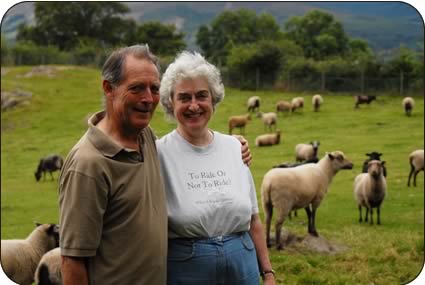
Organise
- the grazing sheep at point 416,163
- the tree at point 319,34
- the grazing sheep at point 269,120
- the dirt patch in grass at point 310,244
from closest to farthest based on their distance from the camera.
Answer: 1. the dirt patch in grass at point 310,244
2. the grazing sheep at point 416,163
3. the grazing sheep at point 269,120
4. the tree at point 319,34

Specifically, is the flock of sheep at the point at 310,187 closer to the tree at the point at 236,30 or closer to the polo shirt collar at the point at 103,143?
the polo shirt collar at the point at 103,143

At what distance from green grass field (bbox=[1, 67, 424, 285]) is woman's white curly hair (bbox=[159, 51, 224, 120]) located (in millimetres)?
1005

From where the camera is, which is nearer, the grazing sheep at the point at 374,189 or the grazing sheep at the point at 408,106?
the grazing sheep at the point at 374,189

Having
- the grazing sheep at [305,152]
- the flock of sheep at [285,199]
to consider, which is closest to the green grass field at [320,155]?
the flock of sheep at [285,199]

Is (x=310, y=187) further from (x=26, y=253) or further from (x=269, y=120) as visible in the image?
(x=269, y=120)

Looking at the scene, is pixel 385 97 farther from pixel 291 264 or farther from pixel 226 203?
pixel 226 203

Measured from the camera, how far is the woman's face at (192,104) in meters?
3.91

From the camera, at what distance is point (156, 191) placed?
3541 mm

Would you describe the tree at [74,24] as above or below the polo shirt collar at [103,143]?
above

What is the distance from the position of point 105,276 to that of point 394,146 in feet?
71.7

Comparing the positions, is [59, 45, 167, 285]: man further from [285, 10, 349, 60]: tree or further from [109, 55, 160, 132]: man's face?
[285, 10, 349, 60]: tree

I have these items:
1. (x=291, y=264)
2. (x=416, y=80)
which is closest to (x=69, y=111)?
(x=416, y=80)

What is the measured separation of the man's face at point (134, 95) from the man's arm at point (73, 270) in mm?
806

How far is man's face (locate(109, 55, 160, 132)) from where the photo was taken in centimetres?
343
